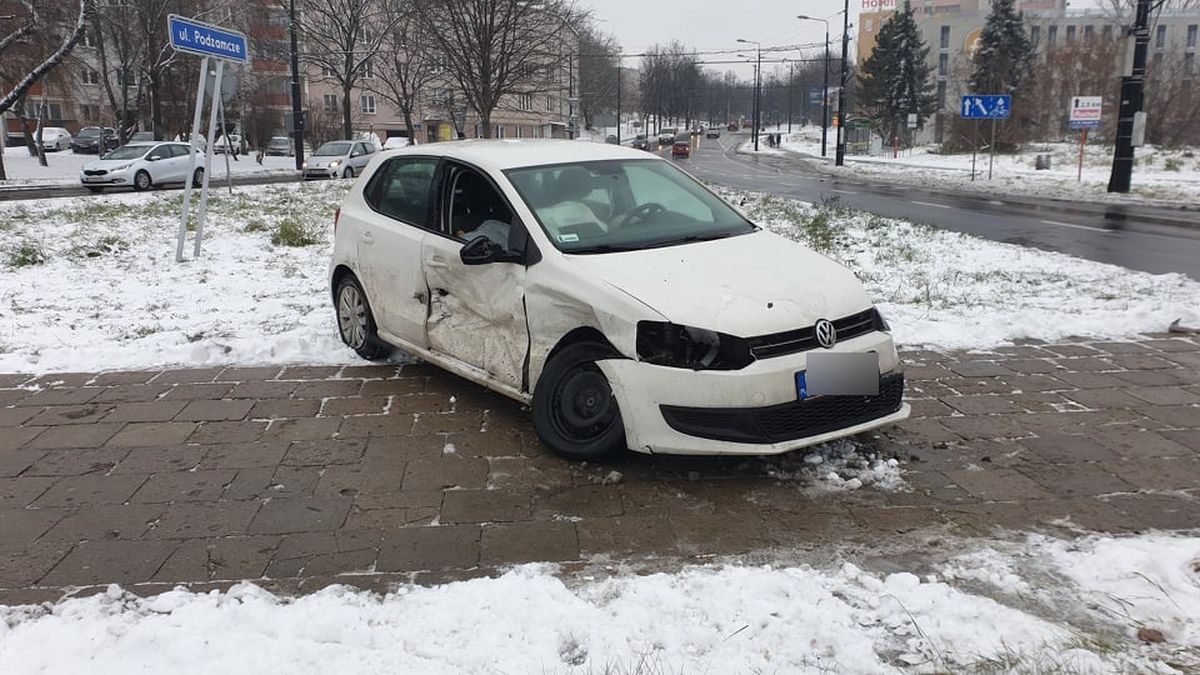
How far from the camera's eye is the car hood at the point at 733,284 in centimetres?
391

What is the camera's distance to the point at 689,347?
388 cm

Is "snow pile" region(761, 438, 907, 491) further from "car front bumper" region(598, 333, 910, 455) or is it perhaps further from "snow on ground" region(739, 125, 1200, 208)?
"snow on ground" region(739, 125, 1200, 208)

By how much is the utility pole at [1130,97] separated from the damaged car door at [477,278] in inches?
872

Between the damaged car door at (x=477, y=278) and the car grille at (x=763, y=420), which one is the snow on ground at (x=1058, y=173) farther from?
the damaged car door at (x=477, y=278)

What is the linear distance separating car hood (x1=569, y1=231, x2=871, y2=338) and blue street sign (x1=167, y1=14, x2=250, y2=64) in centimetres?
727

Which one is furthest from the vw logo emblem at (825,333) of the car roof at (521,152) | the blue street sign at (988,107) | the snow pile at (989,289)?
the blue street sign at (988,107)

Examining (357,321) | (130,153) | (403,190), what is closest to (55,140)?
(130,153)

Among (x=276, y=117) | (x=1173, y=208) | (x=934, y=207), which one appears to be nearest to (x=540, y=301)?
(x=934, y=207)

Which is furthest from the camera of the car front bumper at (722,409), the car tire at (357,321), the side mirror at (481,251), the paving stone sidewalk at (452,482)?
the car tire at (357,321)

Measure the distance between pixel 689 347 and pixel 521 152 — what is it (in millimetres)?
2077

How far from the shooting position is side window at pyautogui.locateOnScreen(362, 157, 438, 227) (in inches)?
215

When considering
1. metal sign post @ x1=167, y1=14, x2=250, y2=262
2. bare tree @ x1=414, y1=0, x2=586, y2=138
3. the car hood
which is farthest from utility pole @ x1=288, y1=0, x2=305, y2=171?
the car hood

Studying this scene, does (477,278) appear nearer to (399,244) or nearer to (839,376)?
(399,244)

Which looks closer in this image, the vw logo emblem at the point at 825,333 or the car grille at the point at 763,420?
the car grille at the point at 763,420
